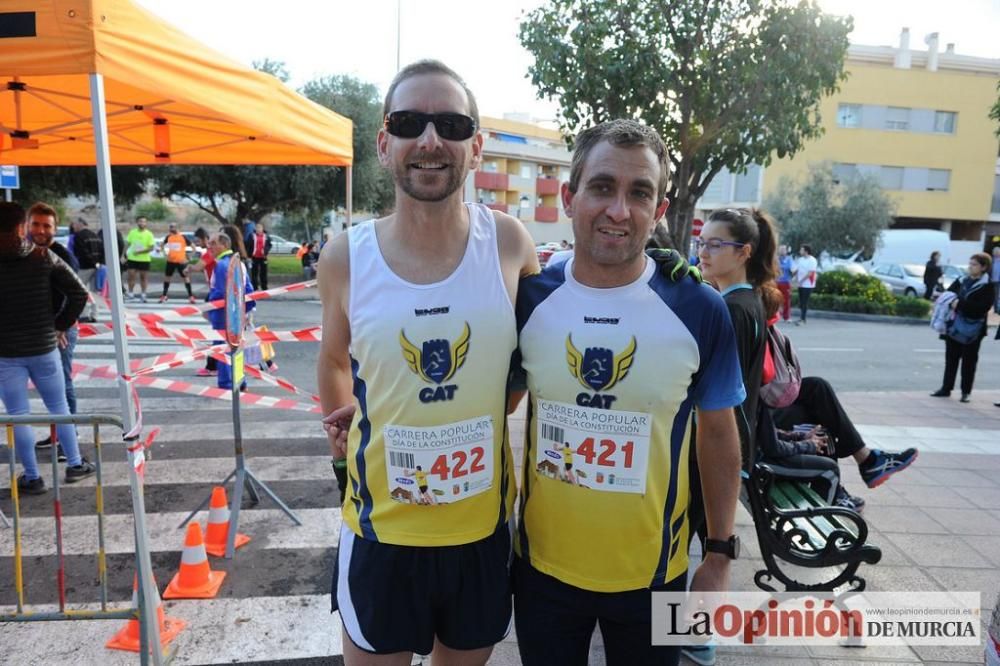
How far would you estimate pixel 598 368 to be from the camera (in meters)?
1.86

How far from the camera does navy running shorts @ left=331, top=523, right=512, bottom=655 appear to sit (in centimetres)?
190

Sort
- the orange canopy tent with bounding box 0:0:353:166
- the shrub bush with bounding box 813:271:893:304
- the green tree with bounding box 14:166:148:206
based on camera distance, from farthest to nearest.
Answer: the green tree with bounding box 14:166:148:206
the shrub bush with bounding box 813:271:893:304
the orange canopy tent with bounding box 0:0:353:166

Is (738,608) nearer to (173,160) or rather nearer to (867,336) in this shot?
(173,160)

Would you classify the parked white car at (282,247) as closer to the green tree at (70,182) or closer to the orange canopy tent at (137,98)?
the green tree at (70,182)

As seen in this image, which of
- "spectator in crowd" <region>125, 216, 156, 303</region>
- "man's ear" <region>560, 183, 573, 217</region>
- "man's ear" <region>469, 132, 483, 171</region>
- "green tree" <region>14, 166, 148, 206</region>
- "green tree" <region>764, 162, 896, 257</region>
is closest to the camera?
"man's ear" <region>560, 183, 573, 217</region>

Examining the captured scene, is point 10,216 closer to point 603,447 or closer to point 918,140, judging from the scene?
point 603,447

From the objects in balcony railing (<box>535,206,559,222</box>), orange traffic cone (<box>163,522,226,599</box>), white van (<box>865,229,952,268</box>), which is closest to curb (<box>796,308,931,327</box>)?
white van (<box>865,229,952,268</box>)

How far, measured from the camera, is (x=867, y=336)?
15156 millimetres

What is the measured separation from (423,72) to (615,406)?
1131 mm

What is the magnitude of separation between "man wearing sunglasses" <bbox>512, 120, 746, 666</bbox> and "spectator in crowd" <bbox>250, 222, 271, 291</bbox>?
15868 millimetres

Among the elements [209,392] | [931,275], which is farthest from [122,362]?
[931,275]

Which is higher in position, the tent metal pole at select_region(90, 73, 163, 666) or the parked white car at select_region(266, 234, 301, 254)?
the tent metal pole at select_region(90, 73, 163, 666)

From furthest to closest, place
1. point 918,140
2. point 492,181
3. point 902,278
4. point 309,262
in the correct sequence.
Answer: point 492,181, point 918,140, point 902,278, point 309,262

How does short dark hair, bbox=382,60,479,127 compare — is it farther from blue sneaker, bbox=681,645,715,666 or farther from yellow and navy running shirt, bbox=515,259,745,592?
blue sneaker, bbox=681,645,715,666
